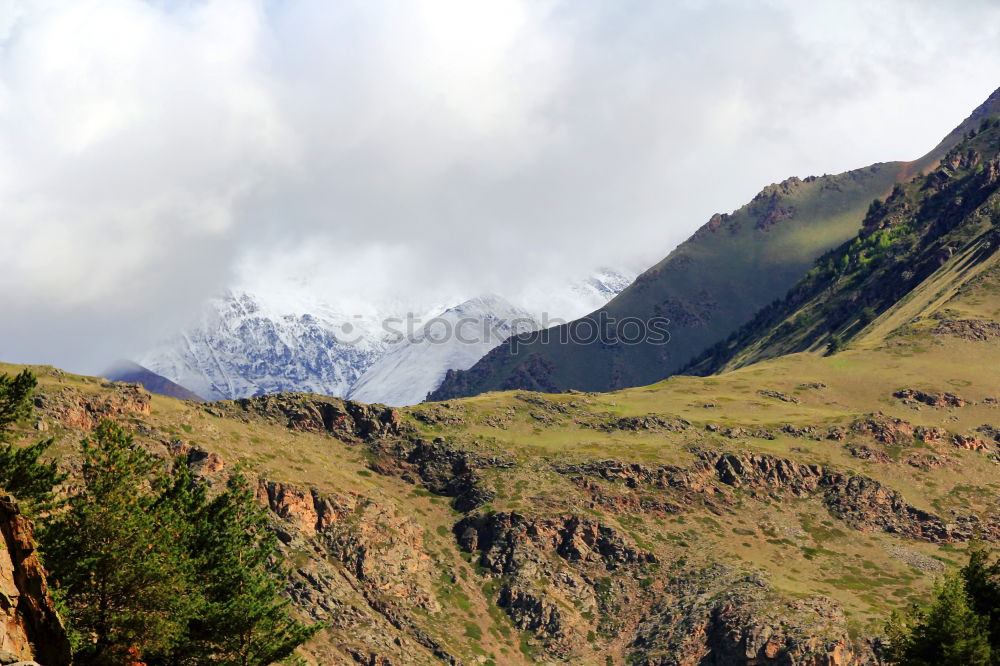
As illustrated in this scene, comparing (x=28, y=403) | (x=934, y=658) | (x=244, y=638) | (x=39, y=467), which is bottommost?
(x=934, y=658)

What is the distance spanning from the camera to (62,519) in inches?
2830

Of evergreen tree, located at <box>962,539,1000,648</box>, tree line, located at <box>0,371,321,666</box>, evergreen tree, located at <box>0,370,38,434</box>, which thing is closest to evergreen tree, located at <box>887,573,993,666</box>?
evergreen tree, located at <box>962,539,1000,648</box>

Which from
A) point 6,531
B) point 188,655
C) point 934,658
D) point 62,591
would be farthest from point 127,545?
point 934,658

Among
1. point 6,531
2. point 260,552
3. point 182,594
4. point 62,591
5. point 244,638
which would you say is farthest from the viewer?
point 260,552

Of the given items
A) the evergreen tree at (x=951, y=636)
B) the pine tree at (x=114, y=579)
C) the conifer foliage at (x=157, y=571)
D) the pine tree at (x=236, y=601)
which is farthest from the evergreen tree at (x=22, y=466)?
the evergreen tree at (x=951, y=636)

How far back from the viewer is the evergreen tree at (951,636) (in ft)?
269

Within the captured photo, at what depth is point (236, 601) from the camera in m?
74.8

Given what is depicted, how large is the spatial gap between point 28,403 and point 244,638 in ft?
81.2

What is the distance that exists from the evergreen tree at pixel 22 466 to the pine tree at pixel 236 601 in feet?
40.1

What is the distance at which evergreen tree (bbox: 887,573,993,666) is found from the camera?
269 feet

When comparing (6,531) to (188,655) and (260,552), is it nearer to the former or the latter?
(188,655)

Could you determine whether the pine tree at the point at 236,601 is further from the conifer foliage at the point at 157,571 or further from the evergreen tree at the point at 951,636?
the evergreen tree at the point at 951,636

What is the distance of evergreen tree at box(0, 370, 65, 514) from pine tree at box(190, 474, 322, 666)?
481 inches

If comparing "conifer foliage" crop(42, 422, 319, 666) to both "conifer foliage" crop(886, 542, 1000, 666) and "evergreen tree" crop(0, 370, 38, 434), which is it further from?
"conifer foliage" crop(886, 542, 1000, 666)
